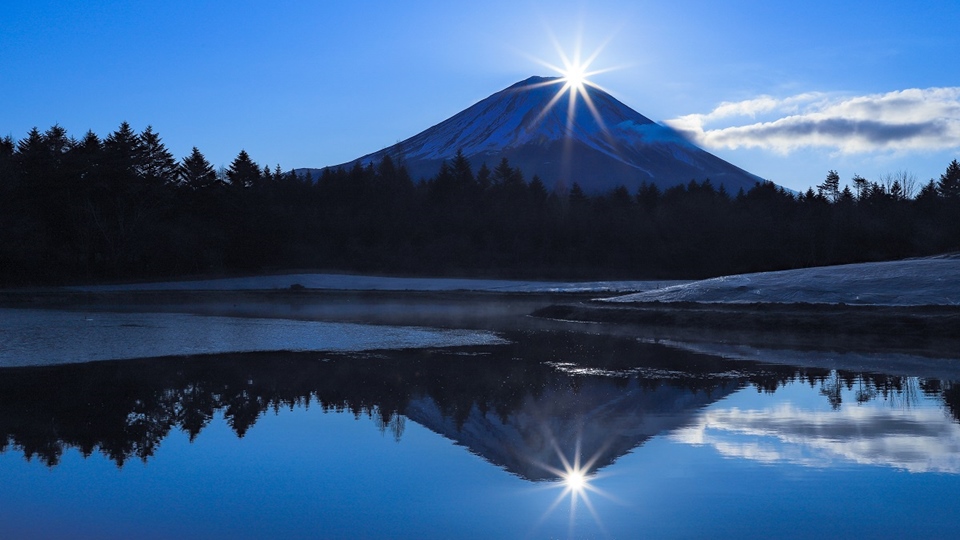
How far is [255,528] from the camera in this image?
6.64 m

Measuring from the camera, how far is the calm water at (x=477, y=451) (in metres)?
6.80

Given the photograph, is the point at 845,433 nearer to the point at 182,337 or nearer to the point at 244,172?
the point at 182,337

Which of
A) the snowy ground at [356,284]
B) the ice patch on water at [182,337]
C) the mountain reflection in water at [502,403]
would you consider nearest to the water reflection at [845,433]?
the mountain reflection in water at [502,403]

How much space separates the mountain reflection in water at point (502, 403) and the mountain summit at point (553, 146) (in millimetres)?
160736

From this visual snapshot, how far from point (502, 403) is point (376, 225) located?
2910 inches

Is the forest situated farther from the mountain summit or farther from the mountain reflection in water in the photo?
the mountain summit

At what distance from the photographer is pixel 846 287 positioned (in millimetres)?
28547

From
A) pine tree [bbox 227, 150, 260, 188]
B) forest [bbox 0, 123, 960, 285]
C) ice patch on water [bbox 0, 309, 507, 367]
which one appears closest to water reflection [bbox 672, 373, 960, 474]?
ice patch on water [bbox 0, 309, 507, 367]

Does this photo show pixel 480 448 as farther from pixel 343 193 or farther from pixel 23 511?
pixel 343 193

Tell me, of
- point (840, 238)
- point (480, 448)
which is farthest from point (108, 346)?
point (840, 238)

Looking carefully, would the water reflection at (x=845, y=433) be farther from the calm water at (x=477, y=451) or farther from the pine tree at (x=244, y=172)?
the pine tree at (x=244, y=172)

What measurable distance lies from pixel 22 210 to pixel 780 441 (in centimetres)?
6501

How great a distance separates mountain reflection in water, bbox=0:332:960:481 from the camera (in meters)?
9.52

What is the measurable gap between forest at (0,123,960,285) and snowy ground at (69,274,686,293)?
5805 millimetres
